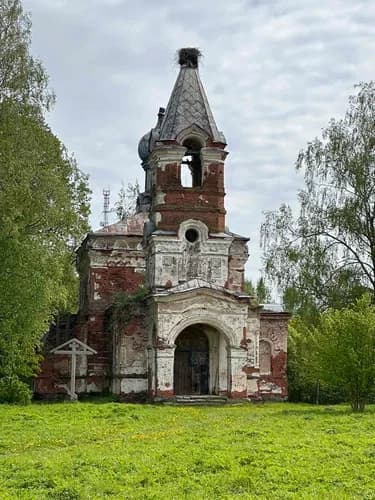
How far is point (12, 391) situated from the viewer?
25172 millimetres

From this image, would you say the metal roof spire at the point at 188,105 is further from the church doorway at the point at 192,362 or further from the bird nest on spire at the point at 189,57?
the church doorway at the point at 192,362

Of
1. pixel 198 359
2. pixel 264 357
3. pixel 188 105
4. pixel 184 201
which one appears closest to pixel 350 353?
pixel 198 359

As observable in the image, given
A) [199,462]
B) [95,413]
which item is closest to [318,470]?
[199,462]

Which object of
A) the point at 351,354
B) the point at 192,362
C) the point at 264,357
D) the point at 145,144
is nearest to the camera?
the point at 351,354

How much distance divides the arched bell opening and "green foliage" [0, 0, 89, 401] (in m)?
5.03

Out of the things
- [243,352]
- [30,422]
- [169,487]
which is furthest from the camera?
[243,352]

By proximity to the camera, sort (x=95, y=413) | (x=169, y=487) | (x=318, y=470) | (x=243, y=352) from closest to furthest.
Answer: (x=169, y=487)
(x=318, y=470)
(x=95, y=413)
(x=243, y=352)

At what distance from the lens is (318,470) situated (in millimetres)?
11375

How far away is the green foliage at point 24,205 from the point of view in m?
24.1

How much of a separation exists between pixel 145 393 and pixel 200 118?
9.63m

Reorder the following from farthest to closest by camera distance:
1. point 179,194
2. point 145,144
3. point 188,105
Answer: point 145,144 < point 188,105 < point 179,194

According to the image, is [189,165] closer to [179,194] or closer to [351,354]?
[179,194]

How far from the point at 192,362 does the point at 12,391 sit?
6440 mm

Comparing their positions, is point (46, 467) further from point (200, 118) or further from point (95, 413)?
point (200, 118)
